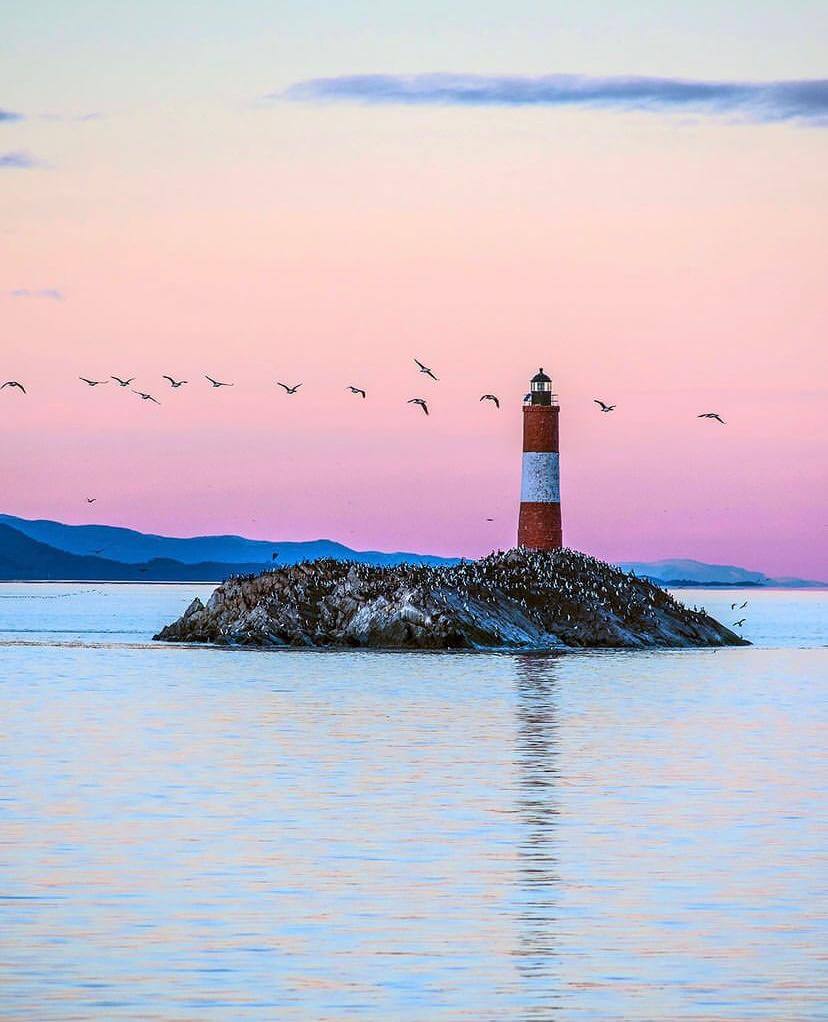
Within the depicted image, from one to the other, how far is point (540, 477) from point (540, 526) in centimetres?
235

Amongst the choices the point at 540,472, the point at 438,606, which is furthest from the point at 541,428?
the point at 438,606

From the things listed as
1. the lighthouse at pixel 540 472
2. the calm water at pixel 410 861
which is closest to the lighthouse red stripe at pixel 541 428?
the lighthouse at pixel 540 472

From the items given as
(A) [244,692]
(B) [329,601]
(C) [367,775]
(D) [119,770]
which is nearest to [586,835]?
(C) [367,775]

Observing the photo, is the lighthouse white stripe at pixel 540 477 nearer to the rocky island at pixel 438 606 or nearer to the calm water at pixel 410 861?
the rocky island at pixel 438 606

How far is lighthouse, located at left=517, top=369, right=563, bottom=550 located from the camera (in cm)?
8856

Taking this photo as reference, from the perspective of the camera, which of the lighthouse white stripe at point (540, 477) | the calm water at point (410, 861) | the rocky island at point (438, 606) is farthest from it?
the lighthouse white stripe at point (540, 477)

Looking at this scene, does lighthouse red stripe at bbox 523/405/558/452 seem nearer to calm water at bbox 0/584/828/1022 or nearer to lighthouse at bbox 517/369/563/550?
lighthouse at bbox 517/369/563/550

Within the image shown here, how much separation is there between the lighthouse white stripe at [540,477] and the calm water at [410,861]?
31.3 m

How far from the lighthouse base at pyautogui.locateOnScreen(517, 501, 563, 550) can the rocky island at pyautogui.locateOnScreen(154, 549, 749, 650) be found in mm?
634

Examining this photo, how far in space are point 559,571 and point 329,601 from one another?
1030 cm

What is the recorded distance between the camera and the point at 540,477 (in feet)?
290

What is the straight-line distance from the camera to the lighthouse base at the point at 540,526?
89.1 metres

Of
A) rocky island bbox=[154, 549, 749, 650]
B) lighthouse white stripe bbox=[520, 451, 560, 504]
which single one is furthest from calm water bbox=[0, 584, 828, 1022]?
lighthouse white stripe bbox=[520, 451, 560, 504]

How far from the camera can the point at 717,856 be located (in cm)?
2644
